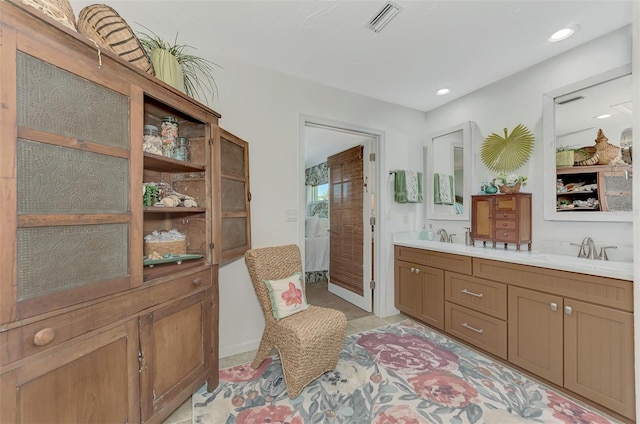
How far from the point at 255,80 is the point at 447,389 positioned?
2882 millimetres

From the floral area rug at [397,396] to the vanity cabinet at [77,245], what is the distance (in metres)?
0.41

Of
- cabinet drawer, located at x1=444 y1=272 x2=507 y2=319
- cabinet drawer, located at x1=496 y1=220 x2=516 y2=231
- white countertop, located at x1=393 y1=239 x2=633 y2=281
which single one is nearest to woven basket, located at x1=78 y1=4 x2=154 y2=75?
white countertop, located at x1=393 y1=239 x2=633 y2=281

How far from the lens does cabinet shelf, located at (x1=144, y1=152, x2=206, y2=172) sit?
1475 mm

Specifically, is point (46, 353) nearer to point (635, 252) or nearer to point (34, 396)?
point (34, 396)

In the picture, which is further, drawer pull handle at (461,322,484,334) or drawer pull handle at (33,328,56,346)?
drawer pull handle at (461,322,484,334)

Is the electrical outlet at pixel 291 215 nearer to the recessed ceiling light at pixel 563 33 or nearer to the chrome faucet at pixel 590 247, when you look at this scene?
the chrome faucet at pixel 590 247

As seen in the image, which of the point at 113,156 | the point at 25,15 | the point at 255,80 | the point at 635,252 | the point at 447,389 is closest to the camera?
the point at 25,15

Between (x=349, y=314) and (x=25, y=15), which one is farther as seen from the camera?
(x=349, y=314)

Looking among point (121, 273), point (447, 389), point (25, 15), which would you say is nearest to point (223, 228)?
point (121, 273)

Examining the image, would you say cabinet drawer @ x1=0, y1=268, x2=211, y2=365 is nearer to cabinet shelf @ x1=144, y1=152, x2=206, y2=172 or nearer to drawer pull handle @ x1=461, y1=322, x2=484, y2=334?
cabinet shelf @ x1=144, y1=152, x2=206, y2=172

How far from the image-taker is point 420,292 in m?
2.82

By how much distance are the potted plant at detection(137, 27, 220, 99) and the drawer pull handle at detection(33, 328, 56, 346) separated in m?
1.34

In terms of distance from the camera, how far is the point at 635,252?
1427 mm

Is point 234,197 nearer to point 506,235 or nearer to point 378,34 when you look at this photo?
point 378,34
